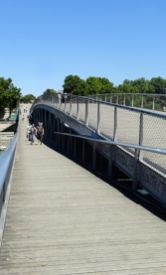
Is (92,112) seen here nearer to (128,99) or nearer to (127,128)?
(127,128)

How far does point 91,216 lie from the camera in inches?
362

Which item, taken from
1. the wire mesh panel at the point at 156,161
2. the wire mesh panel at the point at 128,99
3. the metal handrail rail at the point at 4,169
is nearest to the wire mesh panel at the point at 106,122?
the wire mesh panel at the point at 156,161

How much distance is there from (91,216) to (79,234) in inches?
48.0

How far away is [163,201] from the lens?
9594mm

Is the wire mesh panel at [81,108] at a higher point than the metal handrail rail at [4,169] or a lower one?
higher

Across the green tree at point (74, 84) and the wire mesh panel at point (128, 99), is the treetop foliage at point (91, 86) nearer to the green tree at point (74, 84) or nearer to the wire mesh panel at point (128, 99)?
the green tree at point (74, 84)

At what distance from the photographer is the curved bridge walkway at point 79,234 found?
6.60 meters

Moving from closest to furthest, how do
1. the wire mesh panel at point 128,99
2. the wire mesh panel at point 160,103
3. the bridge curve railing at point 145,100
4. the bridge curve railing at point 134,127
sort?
the bridge curve railing at point 134,127
the wire mesh panel at point 160,103
the bridge curve railing at point 145,100
the wire mesh panel at point 128,99

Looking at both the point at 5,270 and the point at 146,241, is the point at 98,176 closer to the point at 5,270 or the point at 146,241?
the point at 146,241

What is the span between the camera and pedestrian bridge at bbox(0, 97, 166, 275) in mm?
6723

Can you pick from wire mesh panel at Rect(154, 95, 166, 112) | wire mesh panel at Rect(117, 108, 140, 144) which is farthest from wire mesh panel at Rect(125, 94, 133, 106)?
wire mesh panel at Rect(117, 108, 140, 144)

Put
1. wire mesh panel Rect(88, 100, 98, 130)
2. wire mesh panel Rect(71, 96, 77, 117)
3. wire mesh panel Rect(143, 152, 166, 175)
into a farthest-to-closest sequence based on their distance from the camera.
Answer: wire mesh panel Rect(71, 96, 77, 117), wire mesh panel Rect(88, 100, 98, 130), wire mesh panel Rect(143, 152, 166, 175)

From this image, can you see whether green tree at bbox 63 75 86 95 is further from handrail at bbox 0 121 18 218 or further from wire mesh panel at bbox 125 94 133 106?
handrail at bbox 0 121 18 218

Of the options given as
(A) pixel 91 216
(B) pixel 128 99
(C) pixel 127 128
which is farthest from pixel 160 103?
(A) pixel 91 216
